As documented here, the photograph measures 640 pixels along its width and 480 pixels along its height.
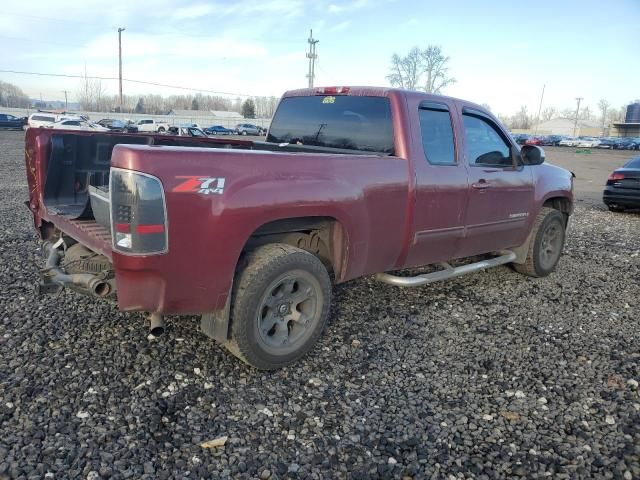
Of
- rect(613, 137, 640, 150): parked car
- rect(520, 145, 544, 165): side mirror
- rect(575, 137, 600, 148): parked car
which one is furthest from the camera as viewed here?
rect(575, 137, 600, 148): parked car

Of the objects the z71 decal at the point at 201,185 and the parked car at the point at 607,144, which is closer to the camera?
the z71 decal at the point at 201,185

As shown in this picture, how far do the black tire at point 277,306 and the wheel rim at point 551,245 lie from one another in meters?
3.51

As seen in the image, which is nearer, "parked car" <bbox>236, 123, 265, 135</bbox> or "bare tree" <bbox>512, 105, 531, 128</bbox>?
"parked car" <bbox>236, 123, 265, 135</bbox>

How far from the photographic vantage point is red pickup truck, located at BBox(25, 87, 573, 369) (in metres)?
2.84

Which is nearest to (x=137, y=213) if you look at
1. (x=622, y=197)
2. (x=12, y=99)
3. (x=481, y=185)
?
(x=481, y=185)

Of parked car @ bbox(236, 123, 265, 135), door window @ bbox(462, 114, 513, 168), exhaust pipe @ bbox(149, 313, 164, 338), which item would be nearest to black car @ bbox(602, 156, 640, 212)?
door window @ bbox(462, 114, 513, 168)

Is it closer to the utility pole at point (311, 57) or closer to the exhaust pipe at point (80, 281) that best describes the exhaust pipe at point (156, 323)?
the exhaust pipe at point (80, 281)

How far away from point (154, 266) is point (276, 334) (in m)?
1.07

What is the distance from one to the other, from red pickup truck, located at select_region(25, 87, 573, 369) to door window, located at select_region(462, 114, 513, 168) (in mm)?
22

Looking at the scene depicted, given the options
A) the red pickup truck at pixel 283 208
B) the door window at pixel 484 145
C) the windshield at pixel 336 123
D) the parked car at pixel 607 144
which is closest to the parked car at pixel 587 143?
the parked car at pixel 607 144

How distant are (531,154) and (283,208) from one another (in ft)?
10.4

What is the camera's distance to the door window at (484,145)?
473cm

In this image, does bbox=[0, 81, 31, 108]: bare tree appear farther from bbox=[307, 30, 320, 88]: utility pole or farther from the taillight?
the taillight

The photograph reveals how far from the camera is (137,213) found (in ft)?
8.93
